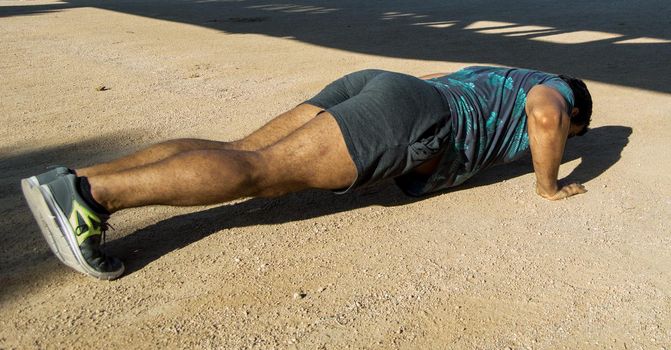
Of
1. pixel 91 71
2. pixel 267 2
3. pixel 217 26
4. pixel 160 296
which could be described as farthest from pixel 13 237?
pixel 267 2

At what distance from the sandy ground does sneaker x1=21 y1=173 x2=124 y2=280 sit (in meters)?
0.14

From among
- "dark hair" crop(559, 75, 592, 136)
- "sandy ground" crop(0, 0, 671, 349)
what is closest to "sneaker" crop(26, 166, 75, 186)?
"sandy ground" crop(0, 0, 671, 349)

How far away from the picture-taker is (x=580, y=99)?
3.23 meters

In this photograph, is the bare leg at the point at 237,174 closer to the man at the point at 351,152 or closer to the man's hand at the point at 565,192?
the man at the point at 351,152

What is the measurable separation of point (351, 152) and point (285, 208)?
599 mm

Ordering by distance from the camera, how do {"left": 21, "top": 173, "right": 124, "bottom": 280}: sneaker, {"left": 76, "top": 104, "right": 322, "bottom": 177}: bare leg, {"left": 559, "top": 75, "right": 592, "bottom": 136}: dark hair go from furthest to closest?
{"left": 559, "top": 75, "right": 592, "bottom": 136}: dark hair → {"left": 76, "top": 104, "right": 322, "bottom": 177}: bare leg → {"left": 21, "top": 173, "right": 124, "bottom": 280}: sneaker

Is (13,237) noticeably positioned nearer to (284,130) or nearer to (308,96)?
(284,130)

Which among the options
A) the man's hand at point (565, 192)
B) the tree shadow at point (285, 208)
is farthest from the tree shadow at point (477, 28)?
the man's hand at point (565, 192)

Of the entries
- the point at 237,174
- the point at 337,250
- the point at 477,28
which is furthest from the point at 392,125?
the point at 477,28

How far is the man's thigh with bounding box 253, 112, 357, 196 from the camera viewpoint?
2.69 metres

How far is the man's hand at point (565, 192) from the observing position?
3209mm

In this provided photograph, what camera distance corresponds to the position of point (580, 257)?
2.70 meters

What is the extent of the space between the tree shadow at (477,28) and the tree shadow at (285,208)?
6.11 ft

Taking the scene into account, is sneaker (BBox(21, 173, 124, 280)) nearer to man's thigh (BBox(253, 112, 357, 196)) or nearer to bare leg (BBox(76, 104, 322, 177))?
bare leg (BBox(76, 104, 322, 177))
